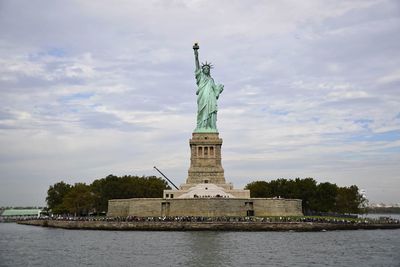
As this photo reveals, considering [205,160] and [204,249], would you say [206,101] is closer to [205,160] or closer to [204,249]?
[205,160]

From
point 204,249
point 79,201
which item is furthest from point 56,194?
point 204,249

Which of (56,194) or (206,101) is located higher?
(206,101)

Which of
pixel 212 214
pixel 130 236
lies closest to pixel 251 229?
pixel 212 214

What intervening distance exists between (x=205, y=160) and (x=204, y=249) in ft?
110

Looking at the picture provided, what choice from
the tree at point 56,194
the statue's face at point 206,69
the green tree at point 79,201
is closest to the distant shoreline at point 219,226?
the green tree at point 79,201

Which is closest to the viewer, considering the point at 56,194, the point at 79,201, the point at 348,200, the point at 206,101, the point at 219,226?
the point at 219,226

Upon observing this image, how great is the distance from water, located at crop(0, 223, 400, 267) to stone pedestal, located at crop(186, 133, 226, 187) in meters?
18.6

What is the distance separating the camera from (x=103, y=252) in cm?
4225

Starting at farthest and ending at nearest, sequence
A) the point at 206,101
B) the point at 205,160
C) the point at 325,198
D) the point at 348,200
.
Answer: the point at 348,200 < the point at 325,198 < the point at 206,101 < the point at 205,160

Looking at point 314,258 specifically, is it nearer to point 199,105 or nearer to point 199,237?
point 199,237

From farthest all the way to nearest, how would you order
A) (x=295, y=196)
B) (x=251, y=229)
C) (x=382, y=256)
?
(x=295, y=196)
(x=251, y=229)
(x=382, y=256)

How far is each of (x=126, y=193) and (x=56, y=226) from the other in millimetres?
15684

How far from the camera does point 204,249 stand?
4331 cm

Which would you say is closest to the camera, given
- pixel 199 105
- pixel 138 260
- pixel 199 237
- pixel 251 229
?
pixel 138 260
